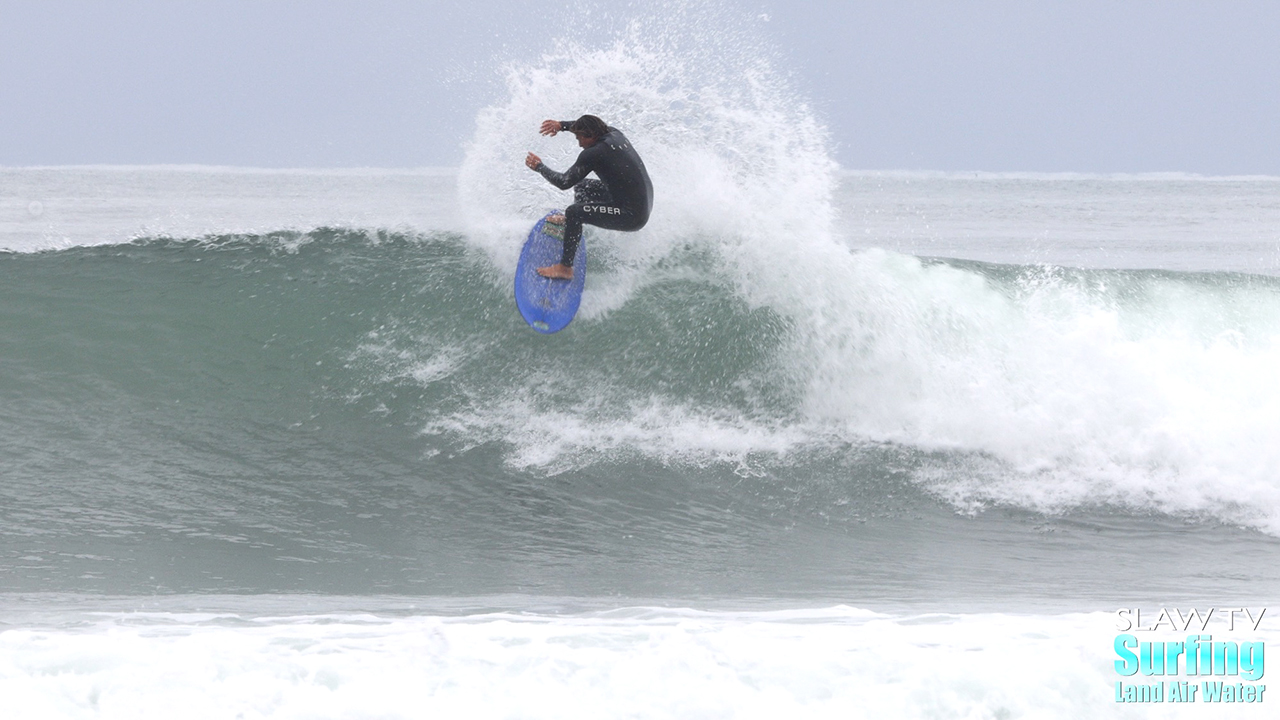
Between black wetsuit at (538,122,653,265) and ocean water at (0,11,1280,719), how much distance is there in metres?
0.96

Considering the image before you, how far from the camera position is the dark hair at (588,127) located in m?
6.64

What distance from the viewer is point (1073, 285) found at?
350 inches

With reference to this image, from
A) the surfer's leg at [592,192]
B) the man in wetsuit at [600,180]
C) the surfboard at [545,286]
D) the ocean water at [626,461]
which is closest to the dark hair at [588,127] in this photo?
the man in wetsuit at [600,180]

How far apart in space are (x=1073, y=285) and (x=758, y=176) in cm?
307

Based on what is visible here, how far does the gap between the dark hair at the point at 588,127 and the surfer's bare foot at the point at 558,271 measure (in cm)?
112

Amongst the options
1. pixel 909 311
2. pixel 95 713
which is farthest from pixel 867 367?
pixel 95 713

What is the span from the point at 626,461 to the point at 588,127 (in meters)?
2.27

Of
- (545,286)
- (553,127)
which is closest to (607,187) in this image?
(553,127)

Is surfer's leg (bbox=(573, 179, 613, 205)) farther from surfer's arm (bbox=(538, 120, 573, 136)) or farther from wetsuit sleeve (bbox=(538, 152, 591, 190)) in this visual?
surfer's arm (bbox=(538, 120, 573, 136))

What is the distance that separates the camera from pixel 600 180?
6.91 meters

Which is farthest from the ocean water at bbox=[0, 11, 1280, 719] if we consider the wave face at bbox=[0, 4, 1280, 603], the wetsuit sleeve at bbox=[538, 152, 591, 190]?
the wetsuit sleeve at bbox=[538, 152, 591, 190]

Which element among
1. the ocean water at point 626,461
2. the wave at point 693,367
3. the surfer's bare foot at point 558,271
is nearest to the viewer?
the ocean water at point 626,461

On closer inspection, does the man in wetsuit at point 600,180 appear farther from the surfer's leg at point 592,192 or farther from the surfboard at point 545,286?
the surfboard at point 545,286

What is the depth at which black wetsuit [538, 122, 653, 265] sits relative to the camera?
21.9 ft
